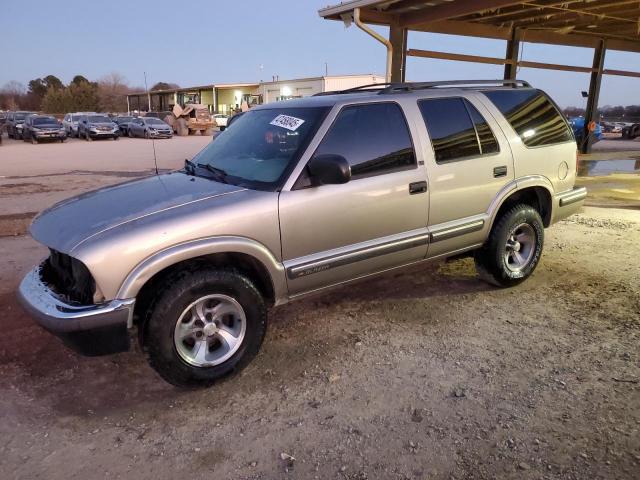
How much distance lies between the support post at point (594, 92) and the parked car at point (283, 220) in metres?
12.1

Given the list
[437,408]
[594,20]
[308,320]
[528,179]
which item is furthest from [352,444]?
[594,20]

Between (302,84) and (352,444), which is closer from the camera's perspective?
(352,444)

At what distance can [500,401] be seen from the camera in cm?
295

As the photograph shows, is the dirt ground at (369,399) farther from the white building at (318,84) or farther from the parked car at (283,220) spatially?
the white building at (318,84)

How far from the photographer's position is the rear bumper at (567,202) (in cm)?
499

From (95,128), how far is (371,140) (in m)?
30.8

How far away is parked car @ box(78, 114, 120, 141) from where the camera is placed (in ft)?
100

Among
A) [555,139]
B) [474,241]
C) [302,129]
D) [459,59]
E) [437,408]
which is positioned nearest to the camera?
[437,408]

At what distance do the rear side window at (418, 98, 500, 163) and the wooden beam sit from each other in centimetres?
519

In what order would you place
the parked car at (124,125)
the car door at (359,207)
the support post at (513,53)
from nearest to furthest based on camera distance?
the car door at (359,207) < the support post at (513,53) < the parked car at (124,125)

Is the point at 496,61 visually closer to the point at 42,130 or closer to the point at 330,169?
the point at 330,169

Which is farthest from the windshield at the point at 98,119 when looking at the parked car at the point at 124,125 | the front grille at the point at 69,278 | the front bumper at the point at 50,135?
the front grille at the point at 69,278

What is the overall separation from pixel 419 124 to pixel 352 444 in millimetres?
2469

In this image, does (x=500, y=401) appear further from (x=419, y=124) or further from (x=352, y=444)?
(x=419, y=124)
